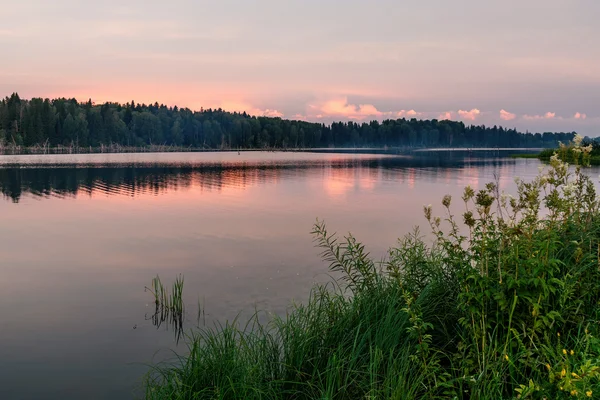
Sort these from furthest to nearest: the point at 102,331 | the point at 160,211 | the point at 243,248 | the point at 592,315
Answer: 1. the point at 160,211
2. the point at 243,248
3. the point at 102,331
4. the point at 592,315

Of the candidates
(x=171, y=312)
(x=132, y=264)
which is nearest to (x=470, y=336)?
(x=171, y=312)

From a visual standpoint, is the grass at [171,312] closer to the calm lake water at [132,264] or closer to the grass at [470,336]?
the calm lake water at [132,264]

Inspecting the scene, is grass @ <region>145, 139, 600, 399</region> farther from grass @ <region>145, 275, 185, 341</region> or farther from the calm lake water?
grass @ <region>145, 275, 185, 341</region>

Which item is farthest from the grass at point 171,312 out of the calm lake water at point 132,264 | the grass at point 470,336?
the grass at point 470,336

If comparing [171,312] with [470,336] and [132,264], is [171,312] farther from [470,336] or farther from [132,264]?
[470,336]

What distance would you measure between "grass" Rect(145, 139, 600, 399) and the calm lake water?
4.37 meters

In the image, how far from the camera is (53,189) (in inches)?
2194

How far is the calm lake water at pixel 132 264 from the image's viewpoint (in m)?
12.6

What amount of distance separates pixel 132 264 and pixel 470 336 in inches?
695

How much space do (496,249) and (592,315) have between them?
71.6 inches

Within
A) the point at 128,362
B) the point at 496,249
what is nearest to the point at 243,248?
the point at 128,362

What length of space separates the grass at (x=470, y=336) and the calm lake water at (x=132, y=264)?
14.4ft

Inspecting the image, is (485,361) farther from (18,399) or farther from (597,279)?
(18,399)

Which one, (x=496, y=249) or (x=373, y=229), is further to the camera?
(x=373, y=229)
